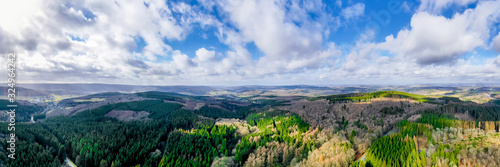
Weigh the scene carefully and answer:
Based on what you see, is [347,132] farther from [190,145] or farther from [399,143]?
[190,145]

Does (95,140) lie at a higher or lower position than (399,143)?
lower

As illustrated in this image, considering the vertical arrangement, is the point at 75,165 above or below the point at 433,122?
below

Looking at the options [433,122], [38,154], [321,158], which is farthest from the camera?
[433,122]

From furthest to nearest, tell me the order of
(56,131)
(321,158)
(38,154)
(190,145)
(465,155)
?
(56,131) < (190,145) < (38,154) < (321,158) < (465,155)

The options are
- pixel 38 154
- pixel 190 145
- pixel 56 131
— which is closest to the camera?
pixel 38 154

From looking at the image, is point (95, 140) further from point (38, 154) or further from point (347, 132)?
point (347, 132)

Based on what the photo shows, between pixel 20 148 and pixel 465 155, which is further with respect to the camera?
pixel 20 148

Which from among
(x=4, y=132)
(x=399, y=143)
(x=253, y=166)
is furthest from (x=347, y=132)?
(x=4, y=132)

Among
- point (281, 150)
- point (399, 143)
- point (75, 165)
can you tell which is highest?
point (399, 143)

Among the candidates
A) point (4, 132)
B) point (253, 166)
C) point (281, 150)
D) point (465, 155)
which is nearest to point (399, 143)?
point (465, 155)
